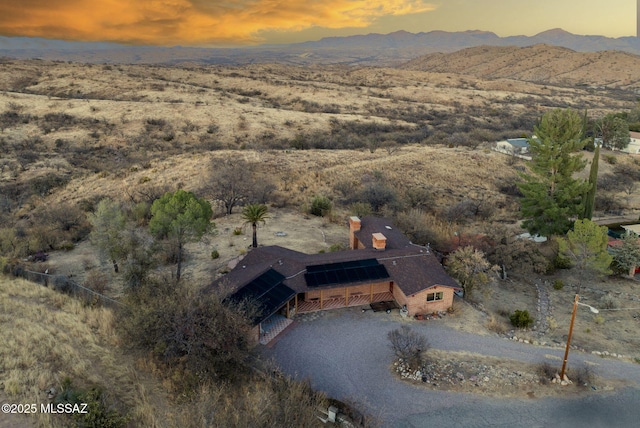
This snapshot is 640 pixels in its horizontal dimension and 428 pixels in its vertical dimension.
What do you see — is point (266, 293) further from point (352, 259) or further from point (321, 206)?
point (321, 206)

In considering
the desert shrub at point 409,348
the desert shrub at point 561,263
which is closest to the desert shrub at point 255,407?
the desert shrub at point 409,348

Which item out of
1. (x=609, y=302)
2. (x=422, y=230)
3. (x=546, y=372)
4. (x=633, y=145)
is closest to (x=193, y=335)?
(x=546, y=372)

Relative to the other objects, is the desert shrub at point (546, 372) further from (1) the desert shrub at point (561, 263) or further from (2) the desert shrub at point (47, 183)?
(2) the desert shrub at point (47, 183)

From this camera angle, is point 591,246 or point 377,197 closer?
point 591,246

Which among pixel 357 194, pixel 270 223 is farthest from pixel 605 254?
pixel 270 223

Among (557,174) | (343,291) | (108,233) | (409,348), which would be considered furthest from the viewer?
(557,174)

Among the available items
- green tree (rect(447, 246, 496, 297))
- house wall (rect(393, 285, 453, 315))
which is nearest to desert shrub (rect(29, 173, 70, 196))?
house wall (rect(393, 285, 453, 315))
